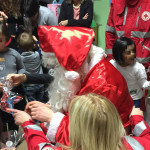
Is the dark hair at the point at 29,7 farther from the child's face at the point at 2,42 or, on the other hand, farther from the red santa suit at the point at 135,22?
the red santa suit at the point at 135,22

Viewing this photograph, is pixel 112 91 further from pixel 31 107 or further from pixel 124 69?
pixel 124 69

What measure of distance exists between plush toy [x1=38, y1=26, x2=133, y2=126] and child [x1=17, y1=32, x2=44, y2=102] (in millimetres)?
1015

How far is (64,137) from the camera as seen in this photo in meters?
1.17

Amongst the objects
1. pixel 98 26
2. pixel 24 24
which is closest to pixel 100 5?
pixel 98 26

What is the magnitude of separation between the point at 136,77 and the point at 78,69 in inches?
38.5

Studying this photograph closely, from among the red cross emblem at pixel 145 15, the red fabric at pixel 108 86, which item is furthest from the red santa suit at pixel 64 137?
→ the red cross emblem at pixel 145 15

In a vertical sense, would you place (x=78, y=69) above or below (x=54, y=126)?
above

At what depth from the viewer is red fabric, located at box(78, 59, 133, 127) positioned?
123 cm

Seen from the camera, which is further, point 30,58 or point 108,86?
point 30,58

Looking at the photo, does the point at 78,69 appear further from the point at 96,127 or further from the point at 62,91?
the point at 96,127

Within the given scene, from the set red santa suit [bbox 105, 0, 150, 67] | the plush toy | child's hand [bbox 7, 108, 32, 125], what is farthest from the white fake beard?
red santa suit [bbox 105, 0, 150, 67]

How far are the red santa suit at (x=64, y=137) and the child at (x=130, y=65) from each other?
32.4 inches

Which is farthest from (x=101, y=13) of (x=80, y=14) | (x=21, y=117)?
(x=21, y=117)

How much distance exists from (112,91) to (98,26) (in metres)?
3.24
